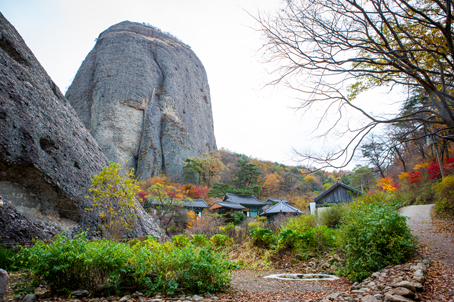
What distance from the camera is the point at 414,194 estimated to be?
51.3 ft

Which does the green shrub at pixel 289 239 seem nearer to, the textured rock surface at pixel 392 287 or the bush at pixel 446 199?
the textured rock surface at pixel 392 287

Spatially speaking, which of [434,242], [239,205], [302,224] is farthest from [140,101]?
[434,242]

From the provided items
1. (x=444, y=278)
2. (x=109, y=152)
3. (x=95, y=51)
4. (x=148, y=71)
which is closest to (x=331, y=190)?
(x=444, y=278)

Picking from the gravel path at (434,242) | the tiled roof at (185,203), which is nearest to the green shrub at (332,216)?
the gravel path at (434,242)

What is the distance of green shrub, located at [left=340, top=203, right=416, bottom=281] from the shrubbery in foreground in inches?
101

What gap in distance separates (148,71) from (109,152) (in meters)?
14.1

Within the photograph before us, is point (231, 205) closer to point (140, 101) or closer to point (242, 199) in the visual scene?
point (242, 199)

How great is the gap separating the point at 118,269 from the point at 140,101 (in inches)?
1338

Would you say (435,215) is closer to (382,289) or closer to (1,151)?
(382,289)

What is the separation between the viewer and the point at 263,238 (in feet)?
25.9

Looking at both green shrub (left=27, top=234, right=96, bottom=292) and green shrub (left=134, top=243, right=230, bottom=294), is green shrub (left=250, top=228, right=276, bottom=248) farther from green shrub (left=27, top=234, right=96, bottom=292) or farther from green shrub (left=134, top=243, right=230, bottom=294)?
green shrub (left=27, top=234, right=96, bottom=292)

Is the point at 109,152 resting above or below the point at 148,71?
below

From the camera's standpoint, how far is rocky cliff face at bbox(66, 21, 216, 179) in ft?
106

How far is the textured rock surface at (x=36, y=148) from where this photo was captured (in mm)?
5109
